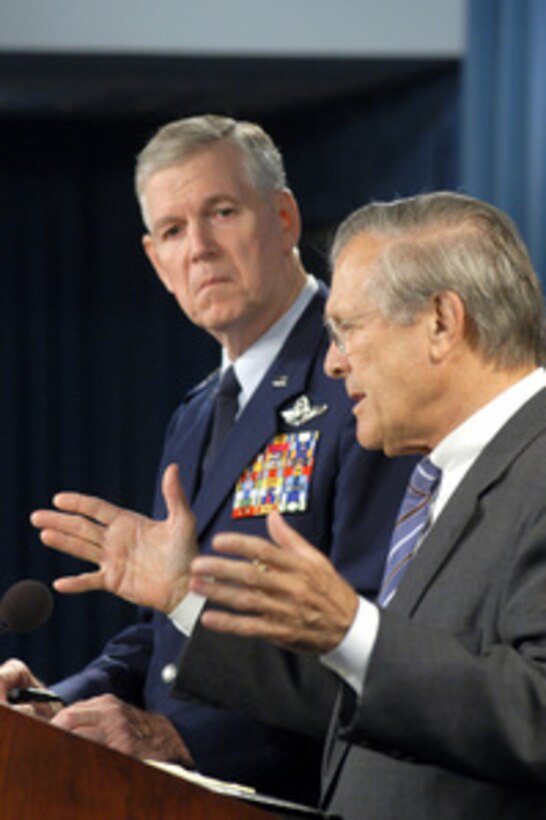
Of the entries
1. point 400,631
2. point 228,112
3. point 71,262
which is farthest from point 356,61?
point 400,631

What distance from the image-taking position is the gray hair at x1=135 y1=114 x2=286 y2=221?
3.13 m

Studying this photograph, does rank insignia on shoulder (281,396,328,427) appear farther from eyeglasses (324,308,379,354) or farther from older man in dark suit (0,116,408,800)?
eyeglasses (324,308,379,354)

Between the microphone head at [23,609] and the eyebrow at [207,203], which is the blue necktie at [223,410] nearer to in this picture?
the eyebrow at [207,203]

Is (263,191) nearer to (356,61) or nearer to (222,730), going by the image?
(222,730)

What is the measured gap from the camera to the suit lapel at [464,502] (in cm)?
192

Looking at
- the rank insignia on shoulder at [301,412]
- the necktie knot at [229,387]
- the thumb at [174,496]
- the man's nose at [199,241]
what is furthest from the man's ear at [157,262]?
the thumb at [174,496]

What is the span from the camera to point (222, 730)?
2643mm

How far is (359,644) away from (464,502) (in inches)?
12.2

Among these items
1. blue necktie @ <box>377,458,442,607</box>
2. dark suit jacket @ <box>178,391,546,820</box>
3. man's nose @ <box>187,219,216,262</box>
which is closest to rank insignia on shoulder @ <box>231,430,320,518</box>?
man's nose @ <box>187,219,216,262</box>

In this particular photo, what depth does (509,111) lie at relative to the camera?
459cm

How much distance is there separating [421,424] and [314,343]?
92 cm

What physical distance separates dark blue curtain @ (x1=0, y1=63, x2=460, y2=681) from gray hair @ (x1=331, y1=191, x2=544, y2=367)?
3.25 meters

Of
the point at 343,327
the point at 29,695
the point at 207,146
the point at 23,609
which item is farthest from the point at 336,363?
the point at 207,146

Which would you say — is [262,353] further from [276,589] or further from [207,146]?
[276,589]
